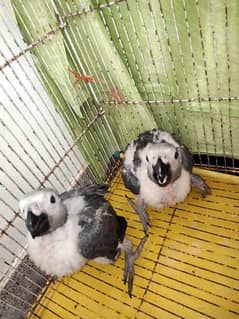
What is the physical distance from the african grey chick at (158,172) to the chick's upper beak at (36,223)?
0.46 metres

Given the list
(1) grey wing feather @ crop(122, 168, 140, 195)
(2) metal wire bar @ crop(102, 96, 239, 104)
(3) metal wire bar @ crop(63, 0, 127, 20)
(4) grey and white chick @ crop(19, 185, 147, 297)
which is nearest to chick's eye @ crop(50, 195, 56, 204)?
(4) grey and white chick @ crop(19, 185, 147, 297)

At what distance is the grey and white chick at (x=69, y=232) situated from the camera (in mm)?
1224

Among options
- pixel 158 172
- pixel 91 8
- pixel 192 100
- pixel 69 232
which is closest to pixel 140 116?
pixel 192 100

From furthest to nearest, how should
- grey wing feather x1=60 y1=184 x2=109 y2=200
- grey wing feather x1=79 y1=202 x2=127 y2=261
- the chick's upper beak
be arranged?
grey wing feather x1=60 y1=184 x2=109 y2=200
grey wing feather x1=79 y1=202 x2=127 y2=261
the chick's upper beak

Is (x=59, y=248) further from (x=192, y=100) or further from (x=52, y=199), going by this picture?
(x=192, y=100)

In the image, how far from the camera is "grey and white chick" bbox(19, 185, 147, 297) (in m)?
1.22

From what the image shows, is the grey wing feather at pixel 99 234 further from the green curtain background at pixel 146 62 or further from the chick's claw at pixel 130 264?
the green curtain background at pixel 146 62

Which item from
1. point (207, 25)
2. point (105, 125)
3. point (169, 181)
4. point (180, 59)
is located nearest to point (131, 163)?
point (169, 181)

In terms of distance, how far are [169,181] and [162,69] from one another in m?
0.48

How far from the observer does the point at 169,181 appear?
4.35 feet

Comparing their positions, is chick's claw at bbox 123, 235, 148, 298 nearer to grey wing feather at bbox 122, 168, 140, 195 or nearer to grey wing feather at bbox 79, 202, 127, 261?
grey wing feather at bbox 79, 202, 127, 261

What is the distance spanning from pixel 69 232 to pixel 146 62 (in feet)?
2.59

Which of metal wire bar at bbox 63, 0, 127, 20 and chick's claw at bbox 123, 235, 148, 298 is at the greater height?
metal wire bar at bbox 63, 0, 127, 20

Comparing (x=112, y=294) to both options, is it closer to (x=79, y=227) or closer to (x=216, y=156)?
(x=79, y=227)
